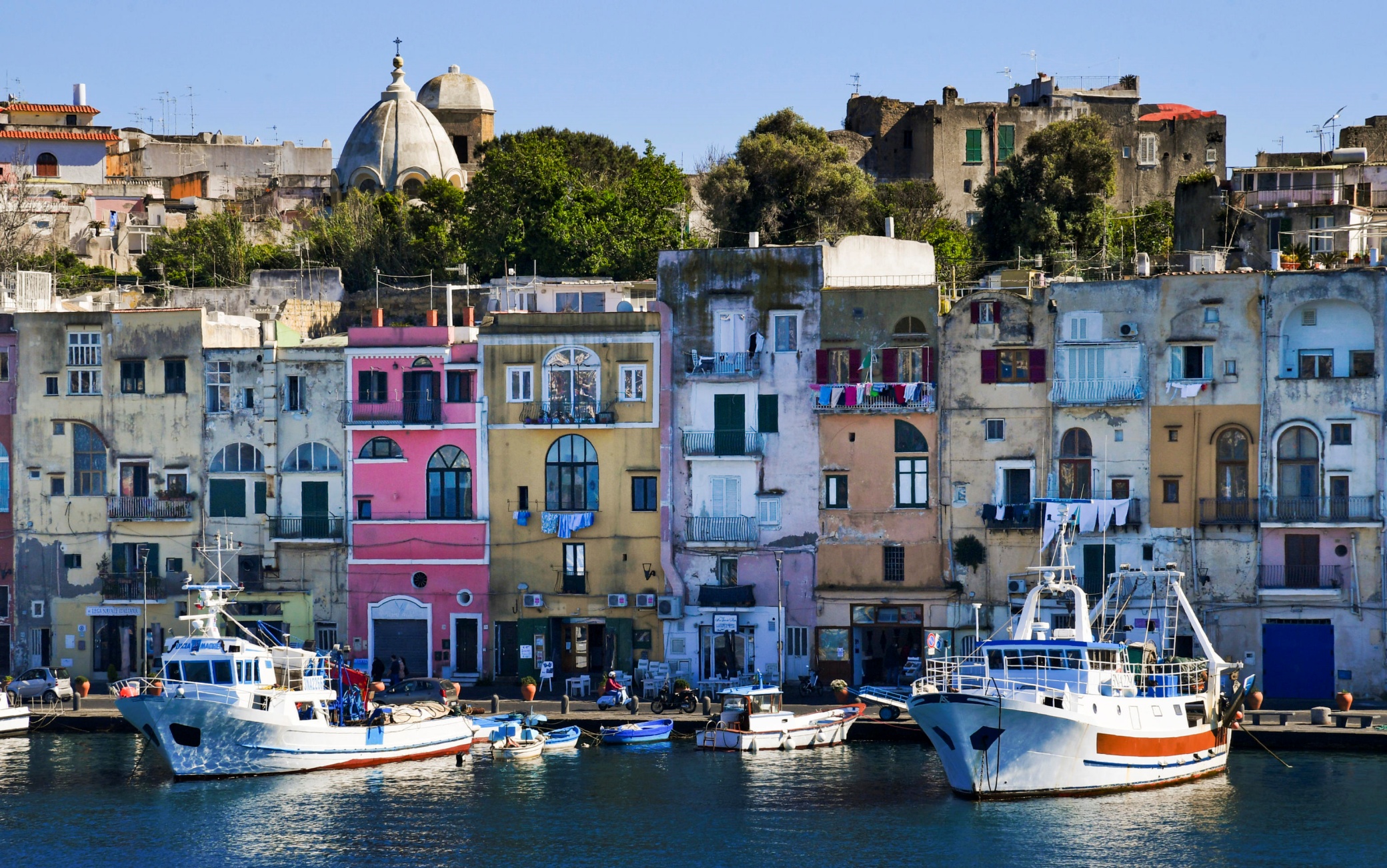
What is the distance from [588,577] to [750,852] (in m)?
21.7

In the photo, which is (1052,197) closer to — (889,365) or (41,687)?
(889,365)

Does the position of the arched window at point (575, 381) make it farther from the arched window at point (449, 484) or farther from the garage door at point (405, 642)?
the garage door at point (405, 642)

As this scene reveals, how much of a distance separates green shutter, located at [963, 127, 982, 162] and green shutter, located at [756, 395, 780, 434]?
147ft

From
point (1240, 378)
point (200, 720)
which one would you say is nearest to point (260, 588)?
point (200, 720)

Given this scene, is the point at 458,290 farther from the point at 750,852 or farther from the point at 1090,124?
the point at 750,852

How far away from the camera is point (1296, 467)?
65750mm

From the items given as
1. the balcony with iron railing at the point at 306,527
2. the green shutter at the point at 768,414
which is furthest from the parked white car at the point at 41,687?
the green shutter at the point at 768,414

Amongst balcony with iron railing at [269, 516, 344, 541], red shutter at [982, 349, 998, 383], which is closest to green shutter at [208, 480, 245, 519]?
balcony with iron railing at [269, 516, 344, 541]

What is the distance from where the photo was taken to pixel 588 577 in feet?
230

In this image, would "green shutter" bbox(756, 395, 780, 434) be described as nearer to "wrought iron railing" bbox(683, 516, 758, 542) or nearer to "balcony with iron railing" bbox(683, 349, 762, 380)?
"balcony with iron railing" bbox(683, 349, 762, 380)

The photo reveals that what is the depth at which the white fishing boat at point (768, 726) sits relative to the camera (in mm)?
61344

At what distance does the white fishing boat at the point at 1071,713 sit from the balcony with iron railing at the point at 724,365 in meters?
13.6

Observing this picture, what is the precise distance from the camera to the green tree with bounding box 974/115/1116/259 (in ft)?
299

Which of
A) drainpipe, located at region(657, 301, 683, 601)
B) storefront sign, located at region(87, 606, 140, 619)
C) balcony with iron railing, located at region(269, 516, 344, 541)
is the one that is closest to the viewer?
drainpipe, located at region(657, 301, 683, 601)
